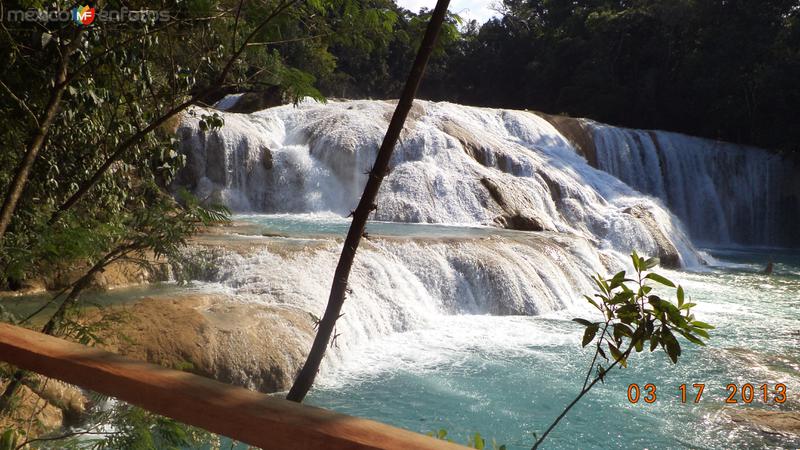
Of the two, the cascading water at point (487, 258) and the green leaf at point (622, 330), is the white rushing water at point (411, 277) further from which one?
the green leaf at point (622, 330)

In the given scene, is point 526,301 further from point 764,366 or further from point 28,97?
point 28,97

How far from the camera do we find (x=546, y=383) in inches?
276

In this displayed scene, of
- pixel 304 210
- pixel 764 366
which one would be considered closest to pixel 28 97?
pixel 764 366

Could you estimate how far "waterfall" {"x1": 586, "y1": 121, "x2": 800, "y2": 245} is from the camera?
2225 cm

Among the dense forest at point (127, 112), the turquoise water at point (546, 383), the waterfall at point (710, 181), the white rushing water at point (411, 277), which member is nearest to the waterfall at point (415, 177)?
the dense forest at point (127, 112)

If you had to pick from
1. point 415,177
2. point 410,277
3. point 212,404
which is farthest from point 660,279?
point 415,177

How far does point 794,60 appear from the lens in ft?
83.0

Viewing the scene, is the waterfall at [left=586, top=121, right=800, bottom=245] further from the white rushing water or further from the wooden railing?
the wooden railing

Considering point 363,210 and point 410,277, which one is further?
point 410,277

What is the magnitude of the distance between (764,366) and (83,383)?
7.85m
